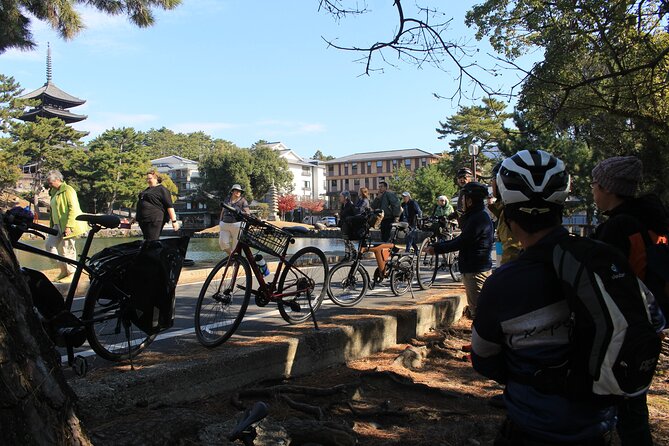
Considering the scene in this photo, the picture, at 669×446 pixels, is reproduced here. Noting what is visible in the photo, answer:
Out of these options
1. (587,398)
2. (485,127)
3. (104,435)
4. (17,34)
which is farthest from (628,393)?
(485,127)

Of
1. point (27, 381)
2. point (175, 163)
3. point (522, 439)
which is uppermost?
point (175, 163)

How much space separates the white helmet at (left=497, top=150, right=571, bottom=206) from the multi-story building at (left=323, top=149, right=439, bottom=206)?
98.1 meters

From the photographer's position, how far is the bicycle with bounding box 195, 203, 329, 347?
5.02 m

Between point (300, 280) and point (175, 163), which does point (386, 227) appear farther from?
point (175, 163)

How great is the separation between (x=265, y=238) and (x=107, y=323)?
177 cm

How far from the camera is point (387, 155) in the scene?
103875 millimetres

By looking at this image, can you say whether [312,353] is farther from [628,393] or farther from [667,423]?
[628,393]

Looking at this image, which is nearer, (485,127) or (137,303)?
(137,303)

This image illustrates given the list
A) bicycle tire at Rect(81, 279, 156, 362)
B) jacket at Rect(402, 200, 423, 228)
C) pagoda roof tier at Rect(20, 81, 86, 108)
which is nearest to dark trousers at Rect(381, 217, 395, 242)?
jacket at Rect(402, 200, 423, 228)

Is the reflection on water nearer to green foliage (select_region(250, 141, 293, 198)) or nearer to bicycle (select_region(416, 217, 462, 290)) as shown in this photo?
bicycle (select_region(416, 217, 462, 290))

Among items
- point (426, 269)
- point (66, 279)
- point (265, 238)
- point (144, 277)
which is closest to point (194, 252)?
point (66, 279)

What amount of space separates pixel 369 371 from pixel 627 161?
2.68 m

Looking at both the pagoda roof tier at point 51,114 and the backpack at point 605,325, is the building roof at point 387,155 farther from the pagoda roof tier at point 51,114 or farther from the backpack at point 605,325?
the backpack at point 605,325

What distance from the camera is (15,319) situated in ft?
6.57
